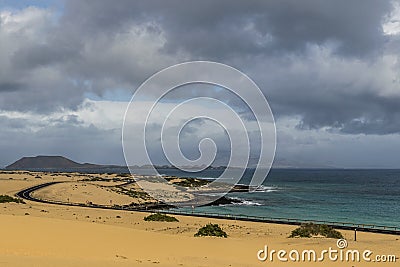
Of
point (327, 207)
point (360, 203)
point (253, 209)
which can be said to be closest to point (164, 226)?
point (253, 209)

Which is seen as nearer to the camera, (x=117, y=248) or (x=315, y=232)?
(x=117, y=248)

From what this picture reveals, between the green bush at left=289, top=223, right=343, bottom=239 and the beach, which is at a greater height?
the beach

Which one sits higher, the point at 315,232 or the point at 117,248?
the point at 117,248

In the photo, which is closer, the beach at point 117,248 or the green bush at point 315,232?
the beach at point 117,248

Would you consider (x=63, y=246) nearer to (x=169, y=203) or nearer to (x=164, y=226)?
(x=164, y=226)

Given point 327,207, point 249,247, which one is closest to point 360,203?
point 327,207

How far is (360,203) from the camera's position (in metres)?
85.2

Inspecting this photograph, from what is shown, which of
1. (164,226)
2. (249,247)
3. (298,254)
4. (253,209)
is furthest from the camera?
(253,209)

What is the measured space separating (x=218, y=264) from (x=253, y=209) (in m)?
56.9

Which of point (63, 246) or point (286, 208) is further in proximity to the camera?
point (286, 208)

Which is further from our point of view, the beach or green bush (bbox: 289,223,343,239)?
green bush (bbox: 289,223,343,239)

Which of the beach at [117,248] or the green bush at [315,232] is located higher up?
the beach at [117,248]

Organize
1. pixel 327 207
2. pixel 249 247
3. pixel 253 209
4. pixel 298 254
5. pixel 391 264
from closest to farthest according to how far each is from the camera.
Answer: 1. pixel 391 264
2. pixel 298 254
3. pixel 249 247
4. pixel 253 209
5. pixel 327 207

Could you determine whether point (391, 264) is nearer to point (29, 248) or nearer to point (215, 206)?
point (29, 248)
